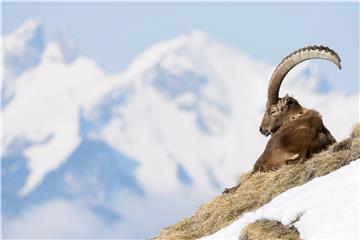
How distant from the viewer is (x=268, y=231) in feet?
48.4

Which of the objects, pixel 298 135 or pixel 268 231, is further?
pixel 298 135

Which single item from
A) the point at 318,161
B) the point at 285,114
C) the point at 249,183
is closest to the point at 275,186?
the point at 318,161

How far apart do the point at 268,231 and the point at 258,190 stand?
4.16m

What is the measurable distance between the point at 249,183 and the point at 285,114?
169 inches

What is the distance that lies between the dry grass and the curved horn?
5.86m

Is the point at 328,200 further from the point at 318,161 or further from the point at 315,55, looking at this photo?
the point at 315,55

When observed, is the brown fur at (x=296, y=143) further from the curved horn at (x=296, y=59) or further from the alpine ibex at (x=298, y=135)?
the curved horn at (x=296, y=59)

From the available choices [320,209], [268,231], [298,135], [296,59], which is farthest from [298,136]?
[320,209]

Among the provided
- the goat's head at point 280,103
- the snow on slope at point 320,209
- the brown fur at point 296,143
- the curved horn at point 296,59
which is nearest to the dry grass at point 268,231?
the snow on slope at point 320,209

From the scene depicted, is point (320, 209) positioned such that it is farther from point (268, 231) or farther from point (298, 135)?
point (298, 135)

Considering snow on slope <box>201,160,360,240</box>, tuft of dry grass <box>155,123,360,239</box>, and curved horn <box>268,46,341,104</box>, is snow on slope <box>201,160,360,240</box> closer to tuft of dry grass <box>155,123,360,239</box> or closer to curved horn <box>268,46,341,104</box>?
tuft of dry grass <box>155,123,360,239</box>

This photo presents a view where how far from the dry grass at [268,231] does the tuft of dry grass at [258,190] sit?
1.90 metres

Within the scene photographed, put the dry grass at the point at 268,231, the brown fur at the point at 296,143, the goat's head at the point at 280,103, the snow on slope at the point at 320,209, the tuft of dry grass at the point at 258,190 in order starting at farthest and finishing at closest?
the goat's head at the point at 280,103
the brown fur at the point at 296,143
the tuft of dry grass at the point at 258,190
the dry grass at the point at 268,231
the snow on slope at the point at 320,209

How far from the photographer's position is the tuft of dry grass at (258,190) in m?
17.0
